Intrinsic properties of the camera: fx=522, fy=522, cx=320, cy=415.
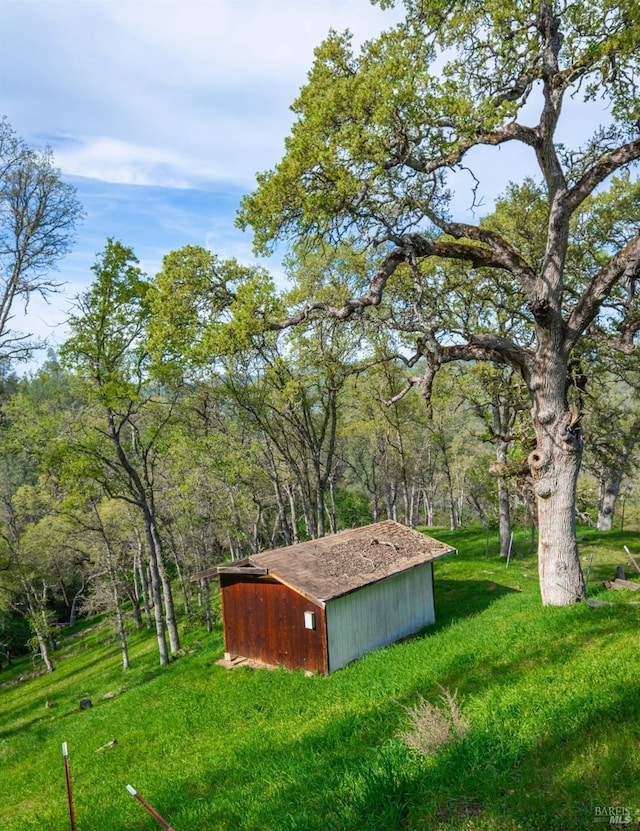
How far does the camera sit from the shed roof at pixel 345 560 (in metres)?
14.9

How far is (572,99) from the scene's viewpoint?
10.0 meters

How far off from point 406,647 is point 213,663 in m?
7.65

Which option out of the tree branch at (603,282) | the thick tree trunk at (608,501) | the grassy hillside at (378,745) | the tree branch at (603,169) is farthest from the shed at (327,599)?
the thick tree trunk at (608,501)

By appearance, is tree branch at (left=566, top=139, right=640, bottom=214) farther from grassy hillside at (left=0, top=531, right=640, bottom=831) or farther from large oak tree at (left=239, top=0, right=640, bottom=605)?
grassy hillside at (left=0, top=531, right=640, bottom=831)

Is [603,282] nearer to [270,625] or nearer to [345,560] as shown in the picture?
[345,560]

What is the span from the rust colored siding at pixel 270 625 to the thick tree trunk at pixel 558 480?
6258mm

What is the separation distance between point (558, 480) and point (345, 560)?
26.0 ft

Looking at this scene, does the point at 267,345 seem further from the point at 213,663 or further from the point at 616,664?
the point at 616,664

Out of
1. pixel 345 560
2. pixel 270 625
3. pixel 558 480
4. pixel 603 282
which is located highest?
pixel 603 282

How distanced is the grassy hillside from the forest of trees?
3.59 metres

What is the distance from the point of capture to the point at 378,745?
21.7 feet

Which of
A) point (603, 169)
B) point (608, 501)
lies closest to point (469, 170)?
point (603, 169)

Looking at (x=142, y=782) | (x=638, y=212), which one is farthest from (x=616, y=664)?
(x=638, y=212)

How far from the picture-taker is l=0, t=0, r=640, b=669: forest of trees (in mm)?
9758
